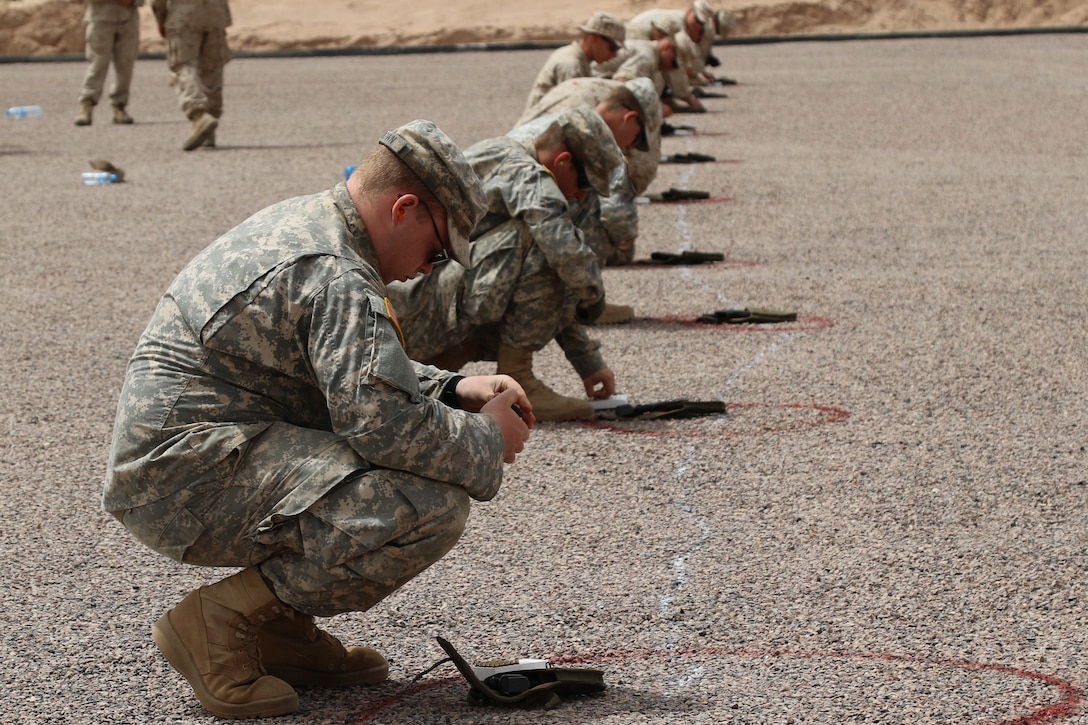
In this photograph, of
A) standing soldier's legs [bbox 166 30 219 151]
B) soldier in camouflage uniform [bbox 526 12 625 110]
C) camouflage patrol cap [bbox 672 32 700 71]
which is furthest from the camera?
camouflage patrol cap [bbox 672 32 700 71]

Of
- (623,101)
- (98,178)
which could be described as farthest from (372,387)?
(98,178)

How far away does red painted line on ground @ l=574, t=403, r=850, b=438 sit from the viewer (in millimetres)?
6141

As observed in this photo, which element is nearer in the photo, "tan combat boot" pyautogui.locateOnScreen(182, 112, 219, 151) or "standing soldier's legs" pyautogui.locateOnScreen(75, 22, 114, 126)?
"tan combat boot" pyautogui.locateOnScreen(182, 112, 219, 151)

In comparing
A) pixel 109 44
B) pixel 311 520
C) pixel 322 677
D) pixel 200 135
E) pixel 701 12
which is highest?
pixel 311 520

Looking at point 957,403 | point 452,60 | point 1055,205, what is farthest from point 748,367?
point 452,60

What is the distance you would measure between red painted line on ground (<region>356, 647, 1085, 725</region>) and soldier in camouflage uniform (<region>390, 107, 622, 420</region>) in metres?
2.43

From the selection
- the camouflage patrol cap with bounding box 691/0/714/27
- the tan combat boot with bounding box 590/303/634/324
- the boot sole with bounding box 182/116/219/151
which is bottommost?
the boot sole with bounding box 182/116/219/151

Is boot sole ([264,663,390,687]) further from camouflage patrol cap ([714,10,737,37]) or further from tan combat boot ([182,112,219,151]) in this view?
camouflage patrol cap ([714,10,737,37])

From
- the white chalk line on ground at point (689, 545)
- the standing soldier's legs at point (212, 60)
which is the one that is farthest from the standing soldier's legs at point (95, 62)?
the white chalk line on ground at point (689, 545)

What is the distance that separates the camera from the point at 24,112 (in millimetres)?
18688

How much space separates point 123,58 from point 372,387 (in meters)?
15.1

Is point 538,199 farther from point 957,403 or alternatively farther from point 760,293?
point 760,293

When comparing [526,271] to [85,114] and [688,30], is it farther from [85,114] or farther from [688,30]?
[688,30]

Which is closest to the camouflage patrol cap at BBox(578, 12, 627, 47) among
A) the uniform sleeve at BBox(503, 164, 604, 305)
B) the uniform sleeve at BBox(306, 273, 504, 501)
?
the uniform sleeve at BBox(503, 164, 604, 305)
